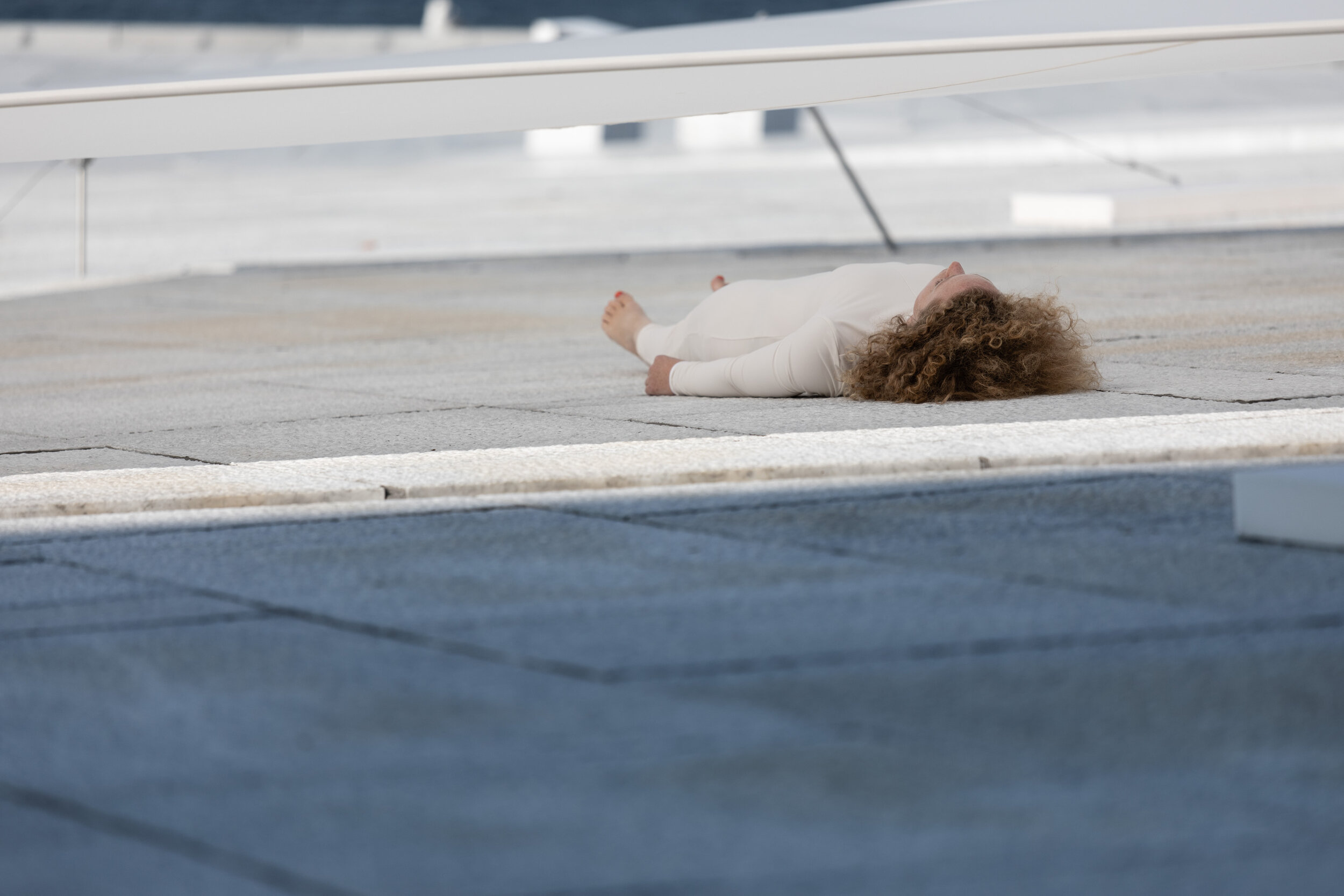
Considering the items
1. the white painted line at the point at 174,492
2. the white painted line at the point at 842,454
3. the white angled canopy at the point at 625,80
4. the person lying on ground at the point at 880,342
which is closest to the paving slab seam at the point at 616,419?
the white painted line at the point at 842,454

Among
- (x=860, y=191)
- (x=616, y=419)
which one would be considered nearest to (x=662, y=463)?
(x=616, y=419)

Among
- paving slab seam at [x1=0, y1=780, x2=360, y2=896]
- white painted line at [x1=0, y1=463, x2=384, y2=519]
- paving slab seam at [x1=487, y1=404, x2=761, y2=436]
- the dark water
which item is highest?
the dark water

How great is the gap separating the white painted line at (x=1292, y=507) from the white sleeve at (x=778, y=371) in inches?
99.7

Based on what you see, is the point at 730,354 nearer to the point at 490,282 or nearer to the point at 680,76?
the point at 680,76

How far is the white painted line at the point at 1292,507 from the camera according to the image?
380 centimetres

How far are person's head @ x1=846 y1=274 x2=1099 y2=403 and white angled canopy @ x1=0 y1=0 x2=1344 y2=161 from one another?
1845mm

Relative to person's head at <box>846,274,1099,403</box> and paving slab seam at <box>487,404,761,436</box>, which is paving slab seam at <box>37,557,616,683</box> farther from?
person's head at <box>846,274,1099,403</box>

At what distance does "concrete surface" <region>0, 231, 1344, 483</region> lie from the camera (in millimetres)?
5922

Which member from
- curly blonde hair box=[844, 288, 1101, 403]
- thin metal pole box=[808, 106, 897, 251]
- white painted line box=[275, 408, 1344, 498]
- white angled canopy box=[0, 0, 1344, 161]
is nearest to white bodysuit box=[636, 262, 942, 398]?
curly blonde hair box=[844, 288, 1101, 403]

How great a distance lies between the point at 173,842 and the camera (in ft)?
7.92

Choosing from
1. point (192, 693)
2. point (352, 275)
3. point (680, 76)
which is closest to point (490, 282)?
point (352, 275)

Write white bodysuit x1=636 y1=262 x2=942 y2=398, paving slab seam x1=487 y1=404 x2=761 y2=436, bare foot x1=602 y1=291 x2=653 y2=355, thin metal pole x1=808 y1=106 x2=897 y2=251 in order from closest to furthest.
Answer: paving slab seam x1=487 y1=404 x2=761 y2=436, white bodysuit x1=636 y1=262 x2=942 y2=398, bare foot x1=602 y1=291 x2=653 y2=355, thin metal pole x1=808 y1=106 x2=897 y2=251

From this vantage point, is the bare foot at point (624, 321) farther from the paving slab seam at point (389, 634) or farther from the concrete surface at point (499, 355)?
the paving slab seam at point (389, 634)

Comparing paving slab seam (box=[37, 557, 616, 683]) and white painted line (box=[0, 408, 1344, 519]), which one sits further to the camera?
white painted line (box=[0, 408, 1344, 519])
